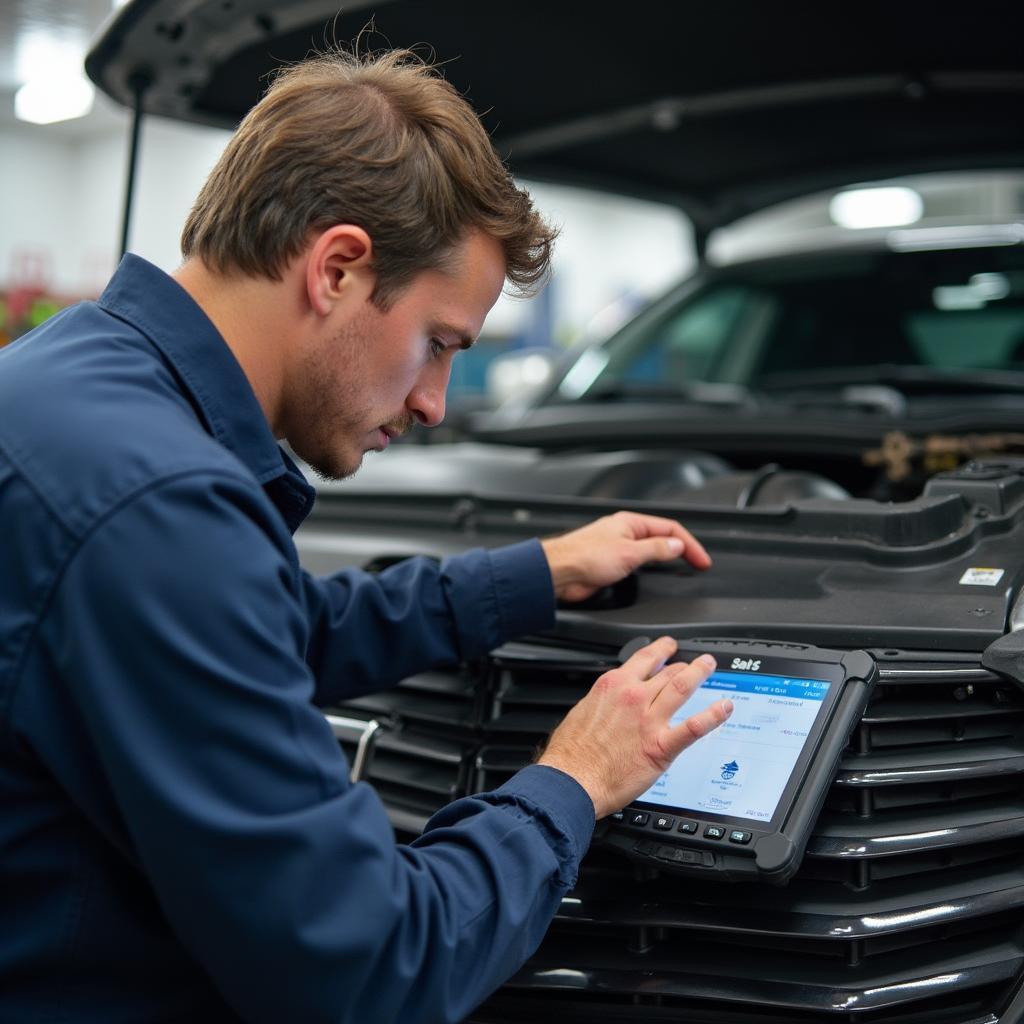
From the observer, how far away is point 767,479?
1726 mm

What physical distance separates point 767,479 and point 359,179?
0.85m

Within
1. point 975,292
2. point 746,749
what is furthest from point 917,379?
point 746,749

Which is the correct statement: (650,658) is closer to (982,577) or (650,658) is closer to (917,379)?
(982,577)

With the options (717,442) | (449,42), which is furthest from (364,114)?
(717,442)

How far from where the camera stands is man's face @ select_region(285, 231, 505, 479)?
3.71 ft

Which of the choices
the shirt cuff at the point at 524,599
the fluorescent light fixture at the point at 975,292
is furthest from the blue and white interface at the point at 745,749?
the fluorescent light fixture at the point at 975,292

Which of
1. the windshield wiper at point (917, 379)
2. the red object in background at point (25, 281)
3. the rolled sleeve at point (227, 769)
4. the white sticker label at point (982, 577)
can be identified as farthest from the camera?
the red object in background at point (25, 281)

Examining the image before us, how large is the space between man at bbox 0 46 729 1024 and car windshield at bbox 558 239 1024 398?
1.52 metres

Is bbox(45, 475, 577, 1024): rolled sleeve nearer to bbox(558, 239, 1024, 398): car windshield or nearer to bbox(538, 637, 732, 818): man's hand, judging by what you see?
bbox(538, 637, 732, 818): man's hand

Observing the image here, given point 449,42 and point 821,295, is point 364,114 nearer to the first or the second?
point 449,42

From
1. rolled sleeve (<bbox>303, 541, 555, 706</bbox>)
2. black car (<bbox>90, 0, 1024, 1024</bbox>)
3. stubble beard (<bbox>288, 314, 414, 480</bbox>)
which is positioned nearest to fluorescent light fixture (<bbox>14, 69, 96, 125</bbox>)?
black car (<bbox>90, 0, 1024, 1024</bbox>)

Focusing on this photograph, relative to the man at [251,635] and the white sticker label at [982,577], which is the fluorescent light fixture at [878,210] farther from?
the man at [251,635]

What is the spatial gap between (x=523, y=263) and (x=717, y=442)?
950mm

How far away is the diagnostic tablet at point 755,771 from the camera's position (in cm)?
108
